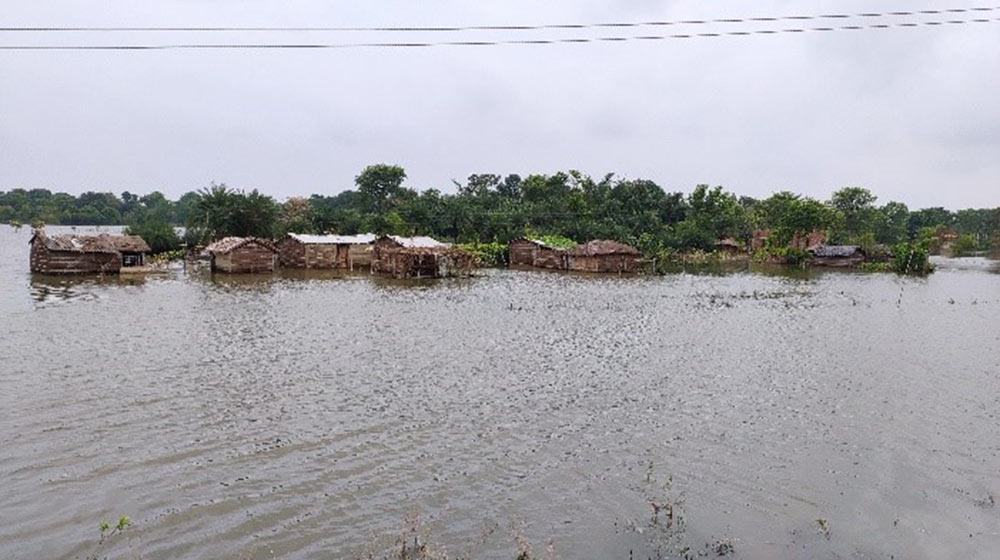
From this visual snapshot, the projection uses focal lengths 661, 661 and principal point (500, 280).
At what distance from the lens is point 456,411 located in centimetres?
1458

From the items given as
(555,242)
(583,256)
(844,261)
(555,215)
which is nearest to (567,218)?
(555,215)

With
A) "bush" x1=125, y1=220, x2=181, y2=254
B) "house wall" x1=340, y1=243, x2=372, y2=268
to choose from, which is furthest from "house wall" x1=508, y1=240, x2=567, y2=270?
"bush" x1=125, y1=220, x2=181, y2=254

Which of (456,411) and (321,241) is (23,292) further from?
(456,411)

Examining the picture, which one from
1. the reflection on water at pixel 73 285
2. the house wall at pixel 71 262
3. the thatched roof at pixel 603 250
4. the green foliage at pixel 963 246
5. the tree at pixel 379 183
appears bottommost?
the reflection on water at pixel 73 285

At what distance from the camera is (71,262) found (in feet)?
135

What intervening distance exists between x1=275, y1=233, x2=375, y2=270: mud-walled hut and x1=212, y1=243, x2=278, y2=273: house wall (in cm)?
449

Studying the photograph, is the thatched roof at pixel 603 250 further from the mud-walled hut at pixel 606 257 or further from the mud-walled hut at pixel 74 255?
the mud-walled hut at pixel 74 255

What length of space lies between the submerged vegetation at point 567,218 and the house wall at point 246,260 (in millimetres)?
14391

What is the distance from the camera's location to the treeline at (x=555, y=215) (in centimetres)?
6109

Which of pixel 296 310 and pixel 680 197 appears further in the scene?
pixel 680 197

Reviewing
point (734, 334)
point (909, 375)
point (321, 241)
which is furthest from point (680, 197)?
point (909, 375)

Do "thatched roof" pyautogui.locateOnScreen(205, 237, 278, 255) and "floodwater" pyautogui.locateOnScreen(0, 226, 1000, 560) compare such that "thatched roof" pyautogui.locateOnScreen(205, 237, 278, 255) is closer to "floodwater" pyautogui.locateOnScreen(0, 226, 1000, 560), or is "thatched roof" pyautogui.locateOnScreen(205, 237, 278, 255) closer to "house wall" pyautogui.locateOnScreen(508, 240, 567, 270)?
"floodwater" pyautogui.locateOnScreen(0, 226, 1000, 560)

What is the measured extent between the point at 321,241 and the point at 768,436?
4339 cm

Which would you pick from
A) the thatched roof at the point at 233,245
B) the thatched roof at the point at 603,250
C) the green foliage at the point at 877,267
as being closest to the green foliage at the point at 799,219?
the green foliage at the point at 877,267
